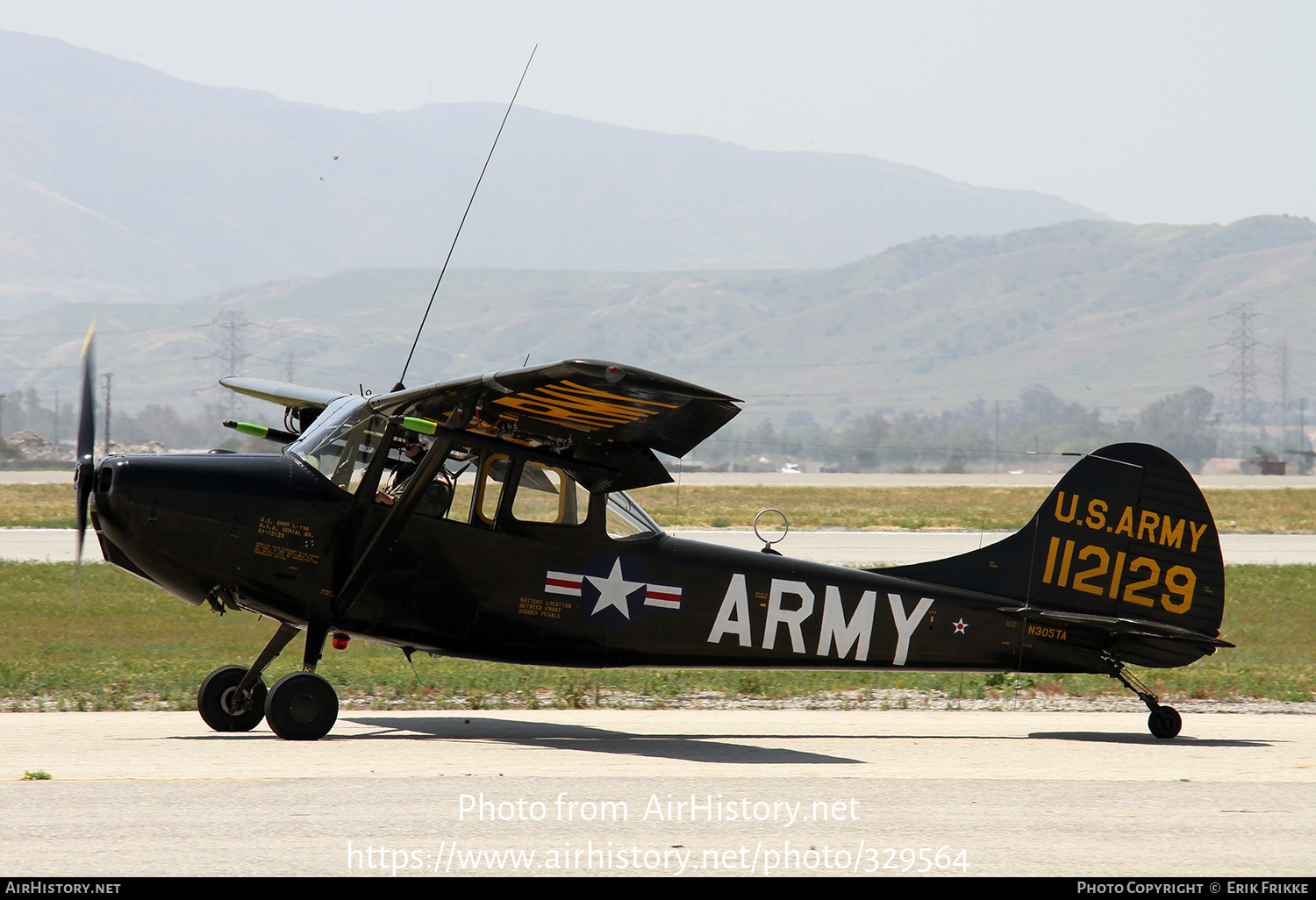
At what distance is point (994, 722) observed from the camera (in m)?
11.1

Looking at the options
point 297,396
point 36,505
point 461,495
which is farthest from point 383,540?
point 36,505

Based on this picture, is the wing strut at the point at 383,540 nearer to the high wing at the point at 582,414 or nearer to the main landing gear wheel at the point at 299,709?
the high wing at the point at 582,414

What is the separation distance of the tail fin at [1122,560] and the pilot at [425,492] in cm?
377

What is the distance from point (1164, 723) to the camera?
33.0 feet

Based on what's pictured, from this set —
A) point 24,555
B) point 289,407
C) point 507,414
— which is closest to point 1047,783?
point 507,414

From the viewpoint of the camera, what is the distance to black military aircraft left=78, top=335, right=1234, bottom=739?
852cm

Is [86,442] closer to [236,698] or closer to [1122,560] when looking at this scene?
[236,698]

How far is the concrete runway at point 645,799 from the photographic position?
588cm

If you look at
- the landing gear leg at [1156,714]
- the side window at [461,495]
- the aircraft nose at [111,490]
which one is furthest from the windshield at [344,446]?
the landing gear leg at [1156,714]

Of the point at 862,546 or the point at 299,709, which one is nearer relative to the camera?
the point at 299,709

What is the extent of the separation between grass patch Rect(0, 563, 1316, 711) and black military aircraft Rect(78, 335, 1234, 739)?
241cm

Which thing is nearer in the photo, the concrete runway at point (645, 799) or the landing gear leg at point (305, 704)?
the concrete runway at point (645, 799)

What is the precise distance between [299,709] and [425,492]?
1.82 m

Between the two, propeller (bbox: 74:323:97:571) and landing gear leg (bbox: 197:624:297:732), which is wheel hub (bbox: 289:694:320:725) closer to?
landing gear leg (bbox: 197:624:297:732)
